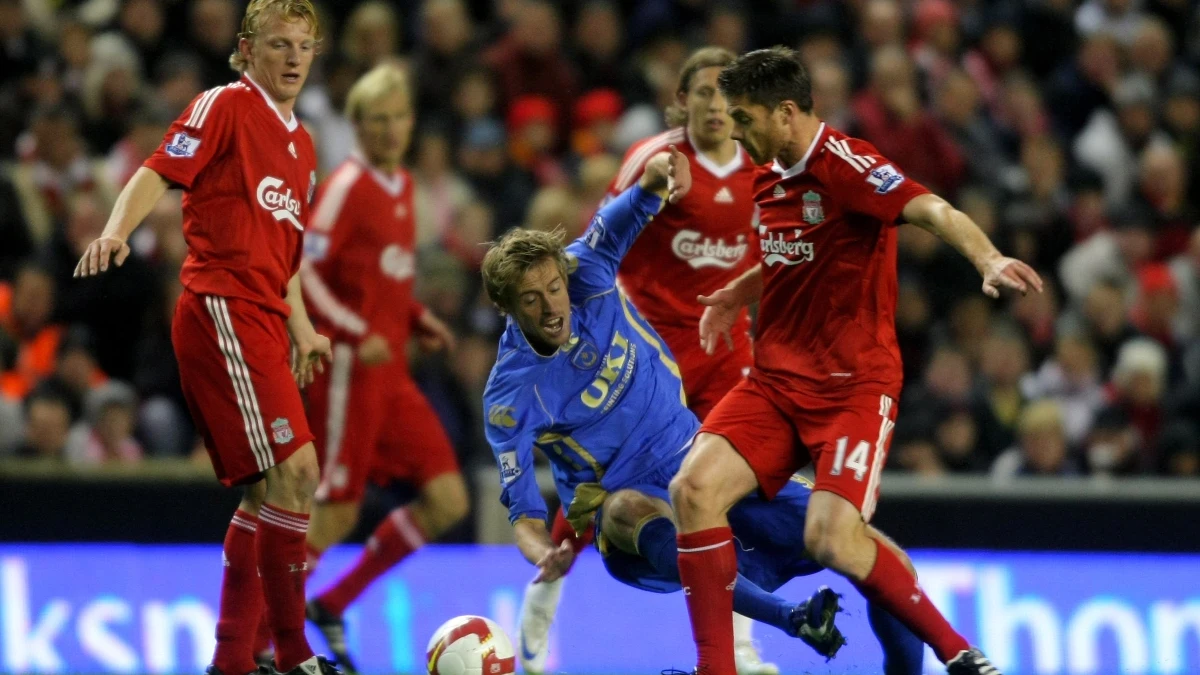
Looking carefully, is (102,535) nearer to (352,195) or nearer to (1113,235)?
(352,195)

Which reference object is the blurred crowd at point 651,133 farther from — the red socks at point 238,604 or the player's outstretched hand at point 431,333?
the red socks at point 238,604

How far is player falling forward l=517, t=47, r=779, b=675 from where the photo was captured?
711cm

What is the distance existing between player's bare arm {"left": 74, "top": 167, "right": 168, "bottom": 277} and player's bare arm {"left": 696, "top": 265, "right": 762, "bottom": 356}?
193 centimetres

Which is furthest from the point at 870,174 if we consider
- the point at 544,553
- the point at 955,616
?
the point at 955,616

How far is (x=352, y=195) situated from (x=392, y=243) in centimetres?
28

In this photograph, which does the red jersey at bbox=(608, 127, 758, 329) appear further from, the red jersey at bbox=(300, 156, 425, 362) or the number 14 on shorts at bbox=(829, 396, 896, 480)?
the number 14 on shorts at bbox=(829, 396, 896, 480)

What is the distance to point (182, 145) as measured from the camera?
19.1 feet

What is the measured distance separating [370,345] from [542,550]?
2.22m

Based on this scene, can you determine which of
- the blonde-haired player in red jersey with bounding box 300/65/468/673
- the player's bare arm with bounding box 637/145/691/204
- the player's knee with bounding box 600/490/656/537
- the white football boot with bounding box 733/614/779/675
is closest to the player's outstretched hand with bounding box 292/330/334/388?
the player's knee with bounding box 600/490/656/537

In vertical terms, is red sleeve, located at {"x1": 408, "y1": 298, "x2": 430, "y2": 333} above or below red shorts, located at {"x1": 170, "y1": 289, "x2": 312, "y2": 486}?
above

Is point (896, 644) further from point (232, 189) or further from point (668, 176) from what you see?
point (232, 189)

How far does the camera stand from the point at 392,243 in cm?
805

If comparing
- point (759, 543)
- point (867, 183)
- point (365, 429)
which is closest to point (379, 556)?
point (365, 429)

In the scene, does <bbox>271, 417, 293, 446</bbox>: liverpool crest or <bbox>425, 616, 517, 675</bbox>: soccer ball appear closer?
<bbox>271, 417, 293, 446</bbox>: liverpool crest
